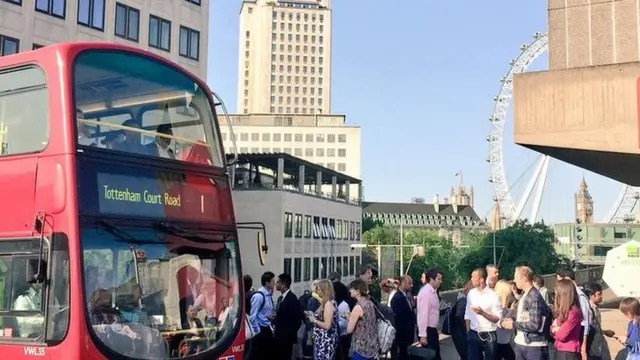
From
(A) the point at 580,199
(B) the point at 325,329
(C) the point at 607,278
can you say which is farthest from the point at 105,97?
(A) the point at 580,199

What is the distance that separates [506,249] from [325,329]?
2334 inches

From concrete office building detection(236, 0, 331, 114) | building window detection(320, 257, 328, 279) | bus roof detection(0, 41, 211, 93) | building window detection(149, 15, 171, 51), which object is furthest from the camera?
concrete office building detection(236, 0, 331, 114)

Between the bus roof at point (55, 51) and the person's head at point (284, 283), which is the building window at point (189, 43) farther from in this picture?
the bus roof at point (55, 51)

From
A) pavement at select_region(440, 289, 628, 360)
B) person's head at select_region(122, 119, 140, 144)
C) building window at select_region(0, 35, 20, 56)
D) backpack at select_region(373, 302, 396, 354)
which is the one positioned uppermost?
building window at select_region(0, 35, 20, 56)

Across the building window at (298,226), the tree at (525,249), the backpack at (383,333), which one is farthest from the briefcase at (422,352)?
the tree at (525,249)

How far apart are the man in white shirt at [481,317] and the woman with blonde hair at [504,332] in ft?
0.32

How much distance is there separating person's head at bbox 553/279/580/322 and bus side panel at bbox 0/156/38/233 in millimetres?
5836

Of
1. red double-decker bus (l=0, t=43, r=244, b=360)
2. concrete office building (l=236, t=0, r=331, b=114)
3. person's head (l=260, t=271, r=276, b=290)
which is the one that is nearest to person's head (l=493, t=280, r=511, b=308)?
person's head (l=260, t=271, r=276, b=290)

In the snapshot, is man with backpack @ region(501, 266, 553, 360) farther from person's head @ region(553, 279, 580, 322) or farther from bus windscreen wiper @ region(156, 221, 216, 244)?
bus windscreen wiper @ region(156, 221, 216, 244)

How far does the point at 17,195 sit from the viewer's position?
6898mm

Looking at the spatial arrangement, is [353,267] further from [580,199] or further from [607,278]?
[580,199]

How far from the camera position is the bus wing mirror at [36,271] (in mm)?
6148

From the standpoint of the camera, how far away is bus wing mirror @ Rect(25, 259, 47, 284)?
6148 mm

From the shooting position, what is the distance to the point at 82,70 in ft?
23.2
